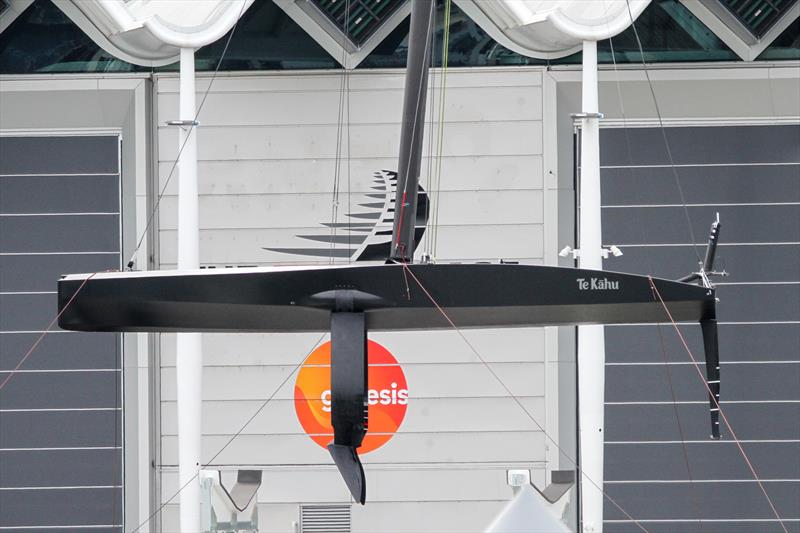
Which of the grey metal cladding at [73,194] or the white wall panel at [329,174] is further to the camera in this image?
the grey metal cladding at [73,194]

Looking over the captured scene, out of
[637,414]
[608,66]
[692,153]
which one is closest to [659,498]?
[637,414]

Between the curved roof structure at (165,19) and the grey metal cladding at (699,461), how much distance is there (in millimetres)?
3665

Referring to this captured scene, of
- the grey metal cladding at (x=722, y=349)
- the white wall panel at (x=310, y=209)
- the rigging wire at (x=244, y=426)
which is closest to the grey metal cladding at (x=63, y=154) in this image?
the white wall panel at (x=310, y=209)

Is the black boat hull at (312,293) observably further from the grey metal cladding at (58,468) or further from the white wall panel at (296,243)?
the grey metal cladding at (58,468)

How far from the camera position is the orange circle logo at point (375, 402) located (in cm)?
703

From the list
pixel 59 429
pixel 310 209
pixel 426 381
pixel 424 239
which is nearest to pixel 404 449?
pixel 426 381

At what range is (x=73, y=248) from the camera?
7.29 meters

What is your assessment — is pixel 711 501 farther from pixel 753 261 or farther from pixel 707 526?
pixel 753 261

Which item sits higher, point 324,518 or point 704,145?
point 704,145

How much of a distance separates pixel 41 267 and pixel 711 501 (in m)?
4.69

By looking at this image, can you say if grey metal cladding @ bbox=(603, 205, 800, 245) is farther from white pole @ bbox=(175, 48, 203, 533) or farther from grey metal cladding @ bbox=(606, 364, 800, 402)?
white pole @ bbox=(175, 48, 203, 533)

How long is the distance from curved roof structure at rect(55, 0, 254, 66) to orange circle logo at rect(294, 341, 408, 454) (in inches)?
87.1

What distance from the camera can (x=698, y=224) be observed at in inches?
283

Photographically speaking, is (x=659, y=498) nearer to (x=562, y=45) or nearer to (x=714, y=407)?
(x=562, y=45)
